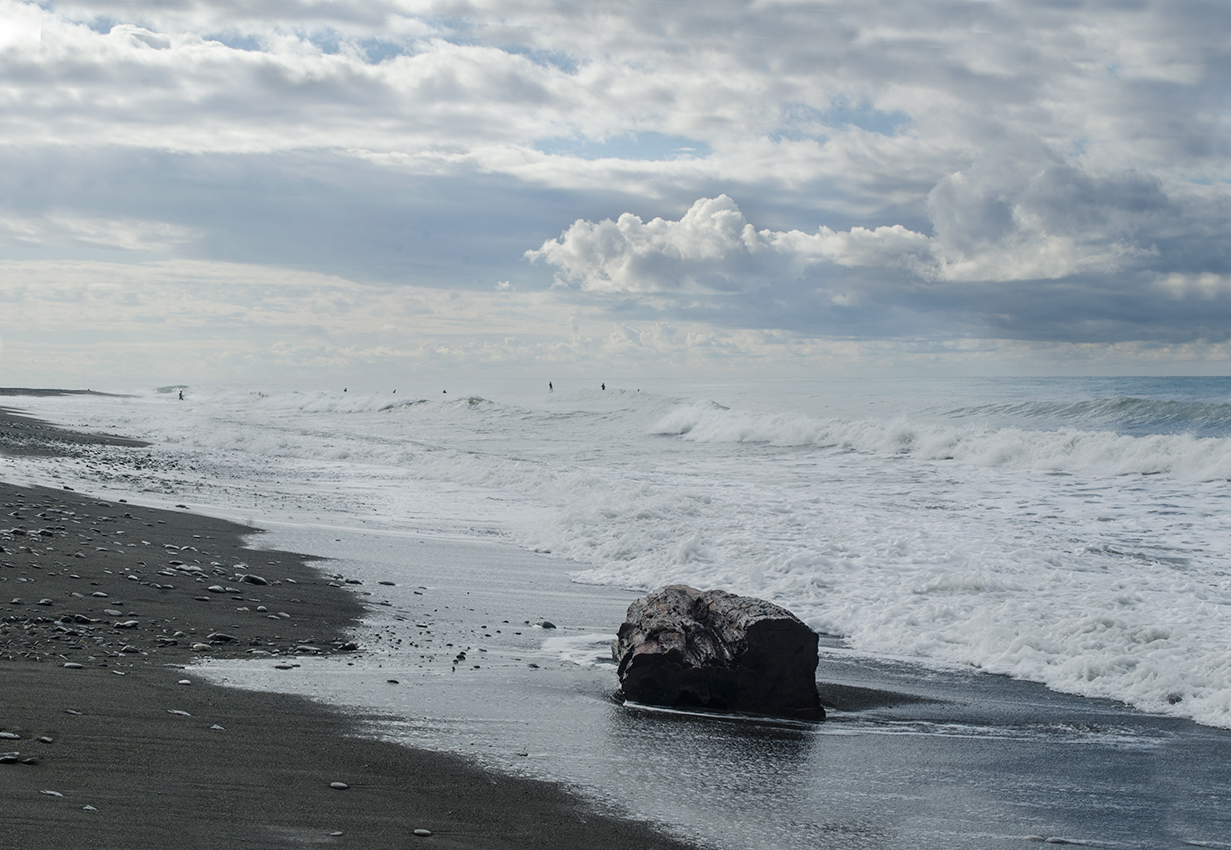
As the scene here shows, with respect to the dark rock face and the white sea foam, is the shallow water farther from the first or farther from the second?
the white sea foam

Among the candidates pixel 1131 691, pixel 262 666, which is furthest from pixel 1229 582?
pixel 262 666

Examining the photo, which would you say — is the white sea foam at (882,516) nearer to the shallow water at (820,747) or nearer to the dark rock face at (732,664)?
the shallow water at (820,747)

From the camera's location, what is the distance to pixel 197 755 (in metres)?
4.34

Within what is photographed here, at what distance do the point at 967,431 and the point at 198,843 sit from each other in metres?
28.4

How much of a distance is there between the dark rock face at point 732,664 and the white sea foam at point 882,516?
2350 mm

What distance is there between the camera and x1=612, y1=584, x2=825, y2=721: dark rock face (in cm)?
585

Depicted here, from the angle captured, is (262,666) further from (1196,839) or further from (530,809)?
(1196,839)

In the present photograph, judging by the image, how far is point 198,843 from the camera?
338 centimetres

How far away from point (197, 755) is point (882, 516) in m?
12.1

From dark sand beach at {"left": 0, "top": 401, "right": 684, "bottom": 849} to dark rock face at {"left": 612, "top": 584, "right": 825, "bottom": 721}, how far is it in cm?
168

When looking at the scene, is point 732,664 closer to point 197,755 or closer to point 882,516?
point 197,755

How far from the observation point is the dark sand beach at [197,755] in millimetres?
3578

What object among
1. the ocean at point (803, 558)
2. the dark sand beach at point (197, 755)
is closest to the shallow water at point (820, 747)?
the ocean at point (803, 558)

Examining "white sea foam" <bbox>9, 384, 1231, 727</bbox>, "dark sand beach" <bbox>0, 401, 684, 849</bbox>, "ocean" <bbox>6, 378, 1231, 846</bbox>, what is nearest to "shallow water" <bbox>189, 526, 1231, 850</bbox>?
"ocean" <bbox>6, 378, 1231, 846</bbox>
